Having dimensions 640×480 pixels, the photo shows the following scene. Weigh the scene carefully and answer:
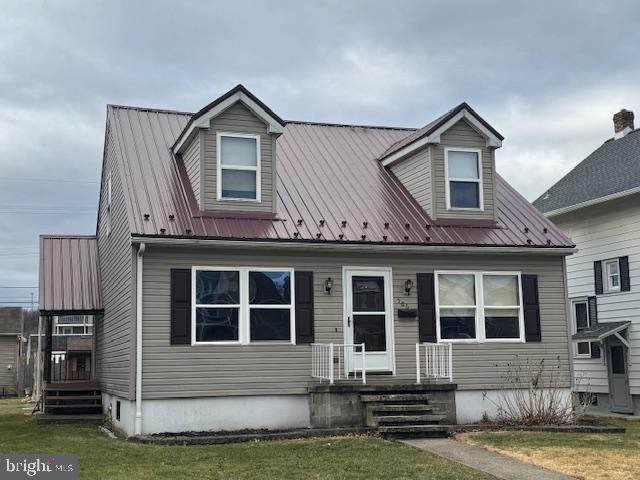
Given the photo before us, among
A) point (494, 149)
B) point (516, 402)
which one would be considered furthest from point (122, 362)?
point (494, 149)

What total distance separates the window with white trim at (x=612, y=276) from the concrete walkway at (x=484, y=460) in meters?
9.03

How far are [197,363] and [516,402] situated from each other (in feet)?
20.5

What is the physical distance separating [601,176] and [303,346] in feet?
35.0

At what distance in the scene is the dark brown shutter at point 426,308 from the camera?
14.9 metres

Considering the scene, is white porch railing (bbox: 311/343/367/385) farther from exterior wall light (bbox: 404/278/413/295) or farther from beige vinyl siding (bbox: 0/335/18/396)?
beige vinyl siding (bbox: 0/335/18/396)

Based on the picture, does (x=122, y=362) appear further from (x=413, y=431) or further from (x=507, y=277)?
(x=507, y=277)

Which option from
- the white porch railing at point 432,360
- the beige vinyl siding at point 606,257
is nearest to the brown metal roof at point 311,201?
the white porch railing at point 432,360

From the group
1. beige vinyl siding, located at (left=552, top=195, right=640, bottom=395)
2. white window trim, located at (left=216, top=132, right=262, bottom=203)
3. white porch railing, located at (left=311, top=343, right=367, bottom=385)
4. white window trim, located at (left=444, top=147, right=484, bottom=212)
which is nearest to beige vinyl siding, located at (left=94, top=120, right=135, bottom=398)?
white window trim, located at (left=216, top=132, right=262, bottom=203)

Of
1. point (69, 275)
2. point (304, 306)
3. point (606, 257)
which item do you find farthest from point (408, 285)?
point (69, 275)

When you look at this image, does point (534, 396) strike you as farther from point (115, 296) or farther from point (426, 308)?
point (115, 296)

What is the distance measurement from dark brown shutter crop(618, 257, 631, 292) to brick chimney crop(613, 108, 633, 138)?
4884 millimetres

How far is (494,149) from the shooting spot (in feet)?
53.7

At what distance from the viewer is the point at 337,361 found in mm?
14266

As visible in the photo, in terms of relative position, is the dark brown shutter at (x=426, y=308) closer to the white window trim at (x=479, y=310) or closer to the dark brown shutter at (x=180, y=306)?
the white window trim at (x=479, y=310)
